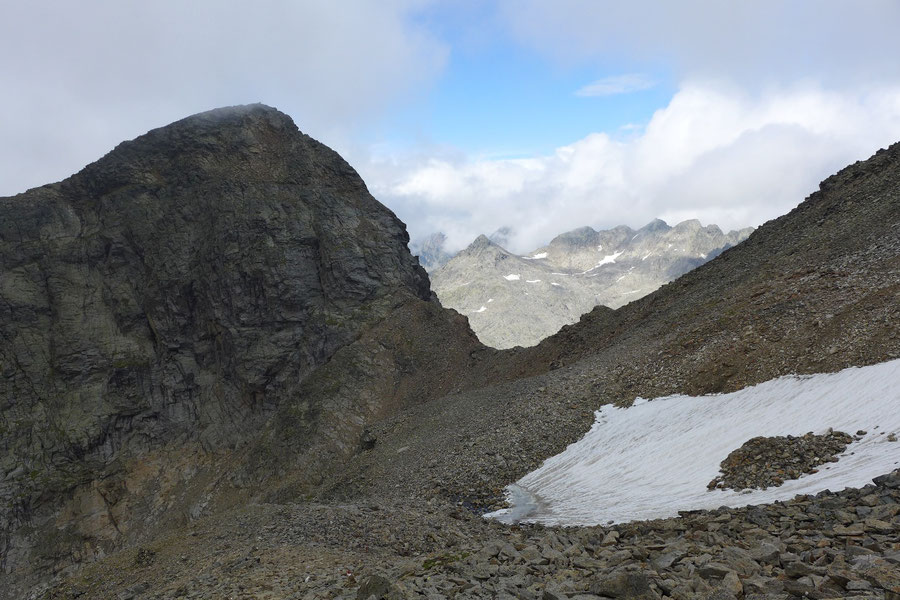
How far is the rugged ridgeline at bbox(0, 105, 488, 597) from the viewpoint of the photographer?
57.7m

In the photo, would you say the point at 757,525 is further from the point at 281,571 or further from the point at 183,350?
the point at 183,350

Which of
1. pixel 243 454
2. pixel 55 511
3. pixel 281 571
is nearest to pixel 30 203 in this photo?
pixel 55 511

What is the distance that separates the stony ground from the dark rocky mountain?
3.66 m

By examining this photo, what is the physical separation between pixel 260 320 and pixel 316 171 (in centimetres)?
2224

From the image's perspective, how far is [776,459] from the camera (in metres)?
17.1

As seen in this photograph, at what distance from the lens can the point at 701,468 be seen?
19.8 metres

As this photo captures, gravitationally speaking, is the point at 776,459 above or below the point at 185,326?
below

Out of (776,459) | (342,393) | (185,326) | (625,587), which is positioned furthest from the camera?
(185,326)

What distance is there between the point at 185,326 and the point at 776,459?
2757 inches

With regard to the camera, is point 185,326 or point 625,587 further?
point 185,326

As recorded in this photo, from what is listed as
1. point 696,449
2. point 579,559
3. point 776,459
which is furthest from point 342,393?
point 579,559

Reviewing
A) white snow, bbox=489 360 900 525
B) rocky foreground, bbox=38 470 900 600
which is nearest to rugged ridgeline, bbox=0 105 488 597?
white snow, bbox=489 360 900 525

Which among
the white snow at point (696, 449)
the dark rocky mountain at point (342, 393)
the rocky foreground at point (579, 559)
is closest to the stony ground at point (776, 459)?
the white snow at point (696, 449)

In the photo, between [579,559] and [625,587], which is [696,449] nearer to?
[579,559]
